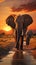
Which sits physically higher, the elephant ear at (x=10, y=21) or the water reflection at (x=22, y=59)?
the elephant ear at (x=10, y=21)

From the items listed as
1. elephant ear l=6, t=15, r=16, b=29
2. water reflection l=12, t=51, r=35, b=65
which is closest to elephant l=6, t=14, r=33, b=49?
elephant ear l=6, t=15, r=16, b=29

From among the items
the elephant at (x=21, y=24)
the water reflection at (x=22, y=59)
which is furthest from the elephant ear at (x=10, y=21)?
the water reflection at (x=22, y=59)

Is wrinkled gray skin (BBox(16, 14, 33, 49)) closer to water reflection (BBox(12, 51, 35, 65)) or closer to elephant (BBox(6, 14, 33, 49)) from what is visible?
elephant (BBox(6, 14, 33, 49))

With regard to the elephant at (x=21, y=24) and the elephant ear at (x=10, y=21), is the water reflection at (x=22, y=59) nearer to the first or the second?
the elephant at (x=21, y=24)

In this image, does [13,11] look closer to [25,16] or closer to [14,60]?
[25,16]

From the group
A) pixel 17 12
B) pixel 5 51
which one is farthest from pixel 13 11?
pixel 5 51

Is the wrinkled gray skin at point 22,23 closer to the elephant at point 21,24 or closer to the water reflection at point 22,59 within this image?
the elephant at point 21,24

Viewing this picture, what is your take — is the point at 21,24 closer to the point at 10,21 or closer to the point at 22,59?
the point at 10,21

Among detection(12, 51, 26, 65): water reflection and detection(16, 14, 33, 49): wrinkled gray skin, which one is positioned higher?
detection(16, 14, 33, 49): wrinkled gray skin

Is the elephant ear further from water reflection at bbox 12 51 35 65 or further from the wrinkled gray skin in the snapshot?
water reflection at bbox 12 51 35 65

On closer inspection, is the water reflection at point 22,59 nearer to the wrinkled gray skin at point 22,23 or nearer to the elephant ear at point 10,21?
the wrinkled gray skin at point 22,23

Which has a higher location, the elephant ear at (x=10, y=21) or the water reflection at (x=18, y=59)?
the elephant ear at (x=10, y=21)

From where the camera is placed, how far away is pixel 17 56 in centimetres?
314

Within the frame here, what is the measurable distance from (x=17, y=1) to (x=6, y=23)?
33 cm
